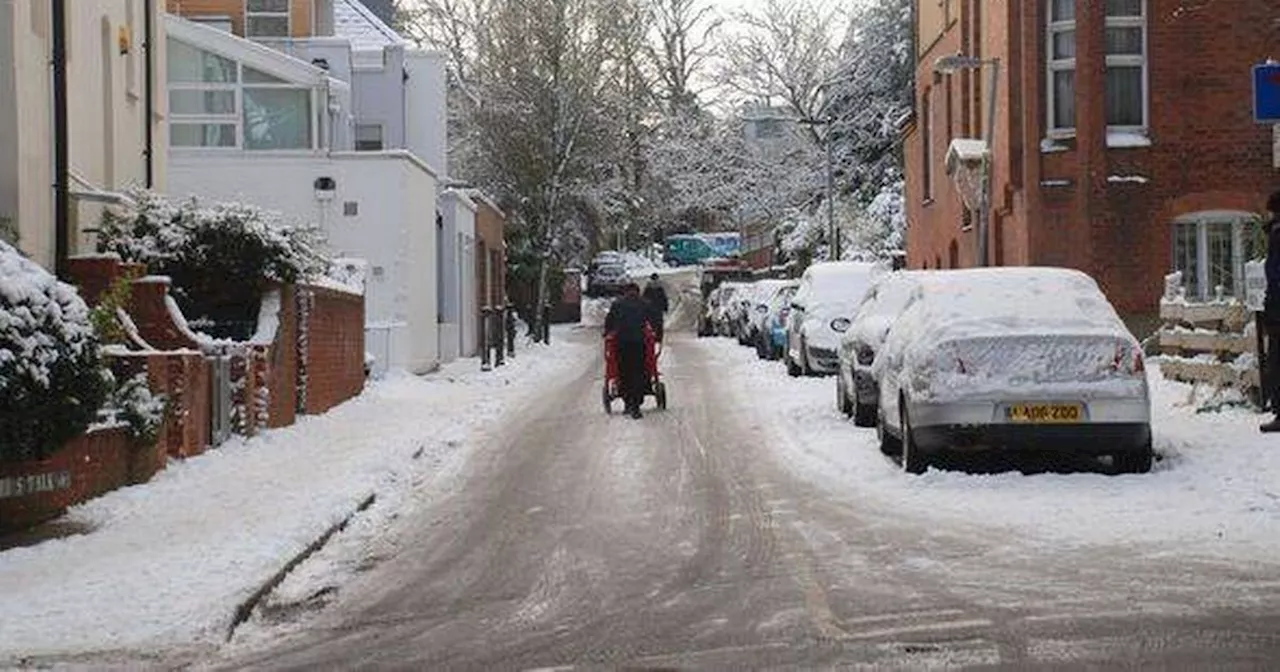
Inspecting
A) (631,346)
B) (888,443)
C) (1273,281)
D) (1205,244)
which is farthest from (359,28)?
(1273,281)

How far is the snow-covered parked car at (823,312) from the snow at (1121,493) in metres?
8.60

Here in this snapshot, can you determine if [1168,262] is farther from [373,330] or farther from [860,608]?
[860,608]

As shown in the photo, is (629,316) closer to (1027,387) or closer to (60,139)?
(60,139)

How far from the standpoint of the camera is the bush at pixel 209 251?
1898cm

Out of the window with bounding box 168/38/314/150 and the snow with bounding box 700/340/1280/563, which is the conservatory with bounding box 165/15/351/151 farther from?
the snow with bounding box 700/340/1280/563

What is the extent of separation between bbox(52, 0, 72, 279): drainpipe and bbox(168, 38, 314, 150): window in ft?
43.1

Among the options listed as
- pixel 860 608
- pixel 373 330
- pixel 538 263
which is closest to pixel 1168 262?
pixel 373 330

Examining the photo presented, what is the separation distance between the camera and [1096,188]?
2859cm

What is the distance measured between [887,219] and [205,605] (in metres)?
50.5

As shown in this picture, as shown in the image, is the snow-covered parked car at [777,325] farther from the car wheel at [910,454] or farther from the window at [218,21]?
the car wheel at [910,454]

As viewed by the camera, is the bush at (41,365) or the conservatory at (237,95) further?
the conservatory at (237,95)

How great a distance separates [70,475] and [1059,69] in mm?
21133

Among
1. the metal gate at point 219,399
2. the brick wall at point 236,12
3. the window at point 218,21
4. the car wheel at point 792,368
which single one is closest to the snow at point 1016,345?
the metal gate at point 219,399

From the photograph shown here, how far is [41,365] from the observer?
10.7 meters
